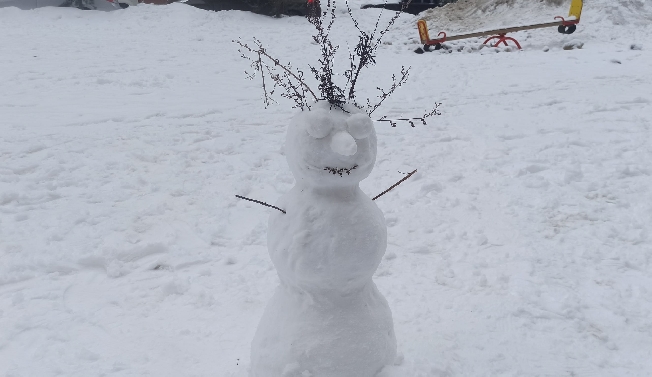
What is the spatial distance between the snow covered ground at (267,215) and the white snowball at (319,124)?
4.10 feet

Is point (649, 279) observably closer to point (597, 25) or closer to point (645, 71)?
point (645, 71)

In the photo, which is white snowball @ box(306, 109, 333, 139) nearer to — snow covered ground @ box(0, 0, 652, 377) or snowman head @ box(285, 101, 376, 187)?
snowman head @ box(285, 101, 376, 187)

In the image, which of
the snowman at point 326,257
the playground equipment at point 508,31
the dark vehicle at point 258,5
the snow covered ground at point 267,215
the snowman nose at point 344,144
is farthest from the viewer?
the dark vehicle at point 258,5

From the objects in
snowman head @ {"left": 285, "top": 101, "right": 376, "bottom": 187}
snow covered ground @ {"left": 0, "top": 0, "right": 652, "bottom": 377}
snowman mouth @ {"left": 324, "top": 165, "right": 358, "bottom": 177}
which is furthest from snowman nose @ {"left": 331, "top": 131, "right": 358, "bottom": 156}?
snow covered ground @ {"left": 0, "top": 0, "right": 652, "bottom": 377}

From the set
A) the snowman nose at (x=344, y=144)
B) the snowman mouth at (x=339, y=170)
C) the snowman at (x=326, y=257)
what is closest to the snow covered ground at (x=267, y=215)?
the snowman at (x=326, y=257)

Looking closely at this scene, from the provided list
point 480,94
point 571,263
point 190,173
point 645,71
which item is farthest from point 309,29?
point 571,263

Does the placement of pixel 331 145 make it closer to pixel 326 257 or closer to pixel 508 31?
pixel 326 257

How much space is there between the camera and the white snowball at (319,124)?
2.30m

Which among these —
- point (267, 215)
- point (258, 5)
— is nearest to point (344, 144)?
point (267, 215)

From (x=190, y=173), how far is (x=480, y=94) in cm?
546

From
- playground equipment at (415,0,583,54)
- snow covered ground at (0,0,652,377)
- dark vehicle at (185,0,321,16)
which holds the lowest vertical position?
snow covered ground at (0,0,652,377)

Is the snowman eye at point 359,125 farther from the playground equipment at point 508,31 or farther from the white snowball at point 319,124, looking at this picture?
the playground equipment at point 508,31

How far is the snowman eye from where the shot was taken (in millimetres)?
2314

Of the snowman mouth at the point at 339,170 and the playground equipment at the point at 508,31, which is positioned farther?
the playground equipment at the point at 508,31
